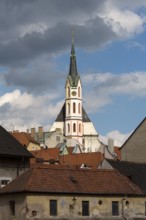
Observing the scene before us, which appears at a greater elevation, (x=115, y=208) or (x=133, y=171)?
(x=133, y=171)

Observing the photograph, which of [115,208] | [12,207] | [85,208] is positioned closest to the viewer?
[12,207]

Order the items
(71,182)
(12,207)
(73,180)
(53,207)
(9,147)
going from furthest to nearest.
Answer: (9,147) < (73,180) < (71,182) < (12,207) < (53,207)

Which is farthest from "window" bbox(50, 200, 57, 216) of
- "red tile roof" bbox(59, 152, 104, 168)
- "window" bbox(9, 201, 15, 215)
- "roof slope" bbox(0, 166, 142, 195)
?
"red tile roof" bbox(59, 152, 104, 168)

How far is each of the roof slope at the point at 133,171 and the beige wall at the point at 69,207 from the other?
299cm

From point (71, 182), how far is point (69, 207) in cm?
251

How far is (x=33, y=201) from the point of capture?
48.8 metres

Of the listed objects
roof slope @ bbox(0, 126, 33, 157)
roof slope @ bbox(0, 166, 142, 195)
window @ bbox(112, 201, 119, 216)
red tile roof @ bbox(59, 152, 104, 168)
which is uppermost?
red tile roof @ bbox(59, 152, 104, 168)

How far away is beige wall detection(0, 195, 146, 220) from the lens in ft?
Answer: 160

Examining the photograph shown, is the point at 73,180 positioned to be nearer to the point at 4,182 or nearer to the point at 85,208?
the point at 85,208

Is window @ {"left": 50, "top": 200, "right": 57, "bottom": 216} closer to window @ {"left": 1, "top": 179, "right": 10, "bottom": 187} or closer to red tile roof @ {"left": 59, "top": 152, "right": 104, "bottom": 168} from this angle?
window @ {"left": 1, "top": 179, "right": 10, "bottom": 187}

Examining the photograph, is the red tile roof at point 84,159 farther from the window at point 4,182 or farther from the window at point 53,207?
the window at point 53,207

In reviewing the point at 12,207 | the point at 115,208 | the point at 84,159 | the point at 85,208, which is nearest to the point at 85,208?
the point at 85,208

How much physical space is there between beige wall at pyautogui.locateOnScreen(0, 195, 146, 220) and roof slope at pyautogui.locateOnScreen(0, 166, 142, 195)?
553mm

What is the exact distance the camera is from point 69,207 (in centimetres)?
5047
